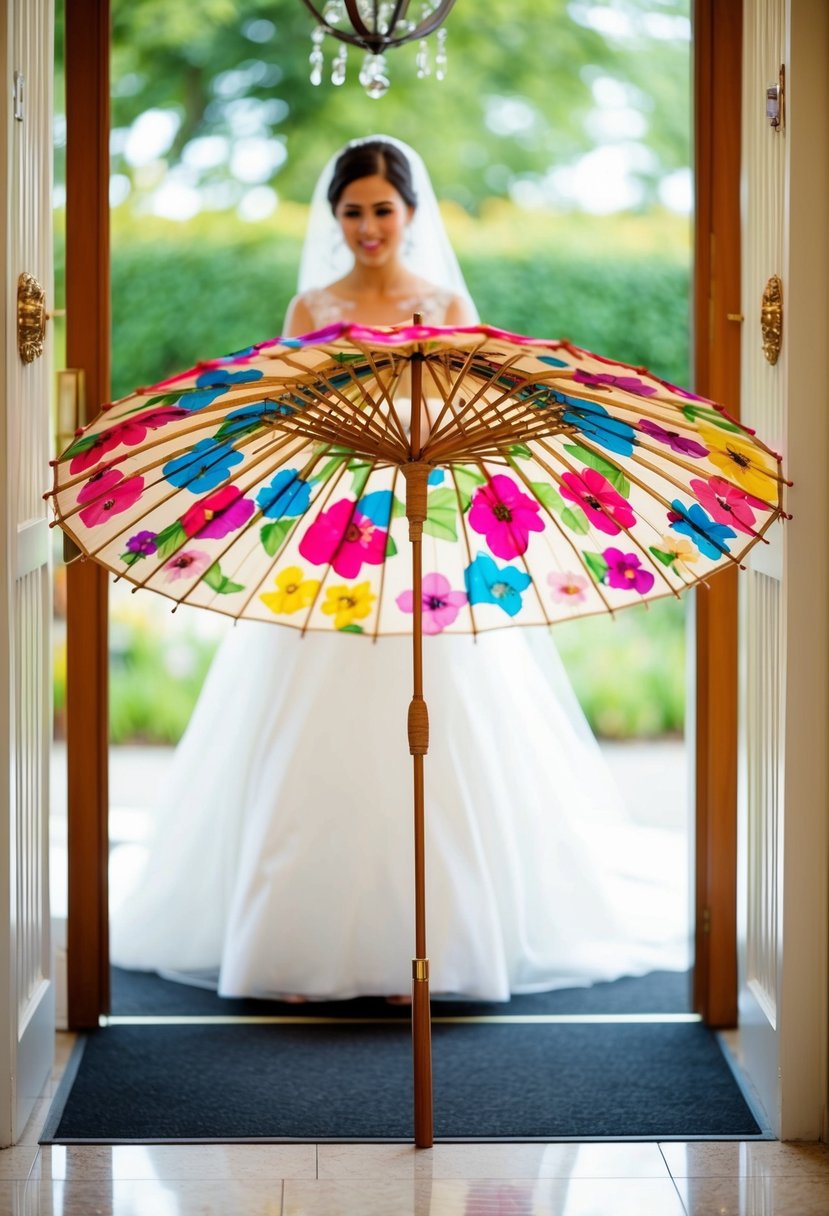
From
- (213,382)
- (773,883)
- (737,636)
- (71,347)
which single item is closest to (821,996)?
(773,883)

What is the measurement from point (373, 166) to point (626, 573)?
1272mm

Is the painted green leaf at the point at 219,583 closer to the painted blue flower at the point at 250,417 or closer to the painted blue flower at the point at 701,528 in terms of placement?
the painted blue flower at the point at 250,417

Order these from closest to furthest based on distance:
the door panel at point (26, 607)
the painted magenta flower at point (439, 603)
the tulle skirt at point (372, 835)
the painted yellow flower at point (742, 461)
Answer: the painted yellow flower at point (742, 461) → the door panel at point (26, 607) → the painted magenta flower at point (439, 603) → the tulle skirt at point (372, 835)

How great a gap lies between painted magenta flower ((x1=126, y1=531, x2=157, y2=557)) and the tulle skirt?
74 cm

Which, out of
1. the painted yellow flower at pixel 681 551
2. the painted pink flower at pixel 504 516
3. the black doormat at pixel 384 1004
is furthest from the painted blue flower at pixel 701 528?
the black doormat at pixel 384 1004

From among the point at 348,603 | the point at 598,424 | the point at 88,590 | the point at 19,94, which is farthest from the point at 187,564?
the point at 19,94

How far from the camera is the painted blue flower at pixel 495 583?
2615mm

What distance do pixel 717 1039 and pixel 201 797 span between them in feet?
3.95

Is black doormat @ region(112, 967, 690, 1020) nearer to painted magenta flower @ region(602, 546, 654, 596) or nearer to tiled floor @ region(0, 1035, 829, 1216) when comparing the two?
tiled floor @ region(0, 1035, 829, 1216)

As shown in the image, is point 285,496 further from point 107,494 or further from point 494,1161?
point 494,1161

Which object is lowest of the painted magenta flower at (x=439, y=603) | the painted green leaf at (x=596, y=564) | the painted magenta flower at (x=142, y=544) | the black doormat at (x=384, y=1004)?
the black doormat at (x=384, y=1004)

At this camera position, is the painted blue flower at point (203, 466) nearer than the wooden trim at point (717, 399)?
Yes

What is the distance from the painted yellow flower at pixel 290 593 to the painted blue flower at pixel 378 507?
14 centimetres

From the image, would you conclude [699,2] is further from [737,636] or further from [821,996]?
[821,996]
